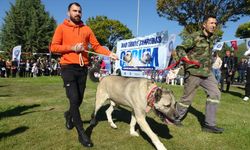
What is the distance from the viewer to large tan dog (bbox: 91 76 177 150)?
4.58 meters

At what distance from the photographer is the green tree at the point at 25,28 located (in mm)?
48406

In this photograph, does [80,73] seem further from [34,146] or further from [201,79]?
[201,79]

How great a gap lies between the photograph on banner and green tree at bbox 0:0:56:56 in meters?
35.7

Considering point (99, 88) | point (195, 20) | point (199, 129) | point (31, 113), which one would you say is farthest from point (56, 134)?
point (195, 20)

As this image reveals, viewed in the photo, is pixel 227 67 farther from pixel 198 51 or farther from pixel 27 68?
pixel 27 68

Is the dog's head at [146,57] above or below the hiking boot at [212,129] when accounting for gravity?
above

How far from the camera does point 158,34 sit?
13.5 meters

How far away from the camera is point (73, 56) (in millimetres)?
5219

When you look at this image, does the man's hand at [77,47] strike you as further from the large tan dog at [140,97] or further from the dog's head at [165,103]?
the dog's head at [165,103]

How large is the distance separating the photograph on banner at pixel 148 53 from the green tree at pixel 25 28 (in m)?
35.7

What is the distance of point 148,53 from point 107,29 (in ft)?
197

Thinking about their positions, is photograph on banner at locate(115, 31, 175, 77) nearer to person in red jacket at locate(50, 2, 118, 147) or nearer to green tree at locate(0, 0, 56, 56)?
person in red jacket at locate(50, 2, 118, 147)

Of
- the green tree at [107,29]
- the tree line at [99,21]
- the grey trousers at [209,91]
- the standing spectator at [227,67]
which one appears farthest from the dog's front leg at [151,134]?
the green tree at [107,29]

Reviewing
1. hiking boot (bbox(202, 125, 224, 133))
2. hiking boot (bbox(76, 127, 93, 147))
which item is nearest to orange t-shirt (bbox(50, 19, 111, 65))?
hiking boot (bbox(76, 127, 93, 147))
